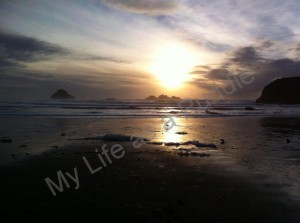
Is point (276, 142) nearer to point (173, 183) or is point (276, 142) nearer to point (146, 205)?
point (173, 183)

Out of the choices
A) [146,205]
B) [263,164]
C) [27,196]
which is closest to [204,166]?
[263,164]

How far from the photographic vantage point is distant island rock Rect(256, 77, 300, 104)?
449ft

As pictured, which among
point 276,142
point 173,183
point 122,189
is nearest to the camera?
point 122,189

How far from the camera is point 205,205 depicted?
6977 mm

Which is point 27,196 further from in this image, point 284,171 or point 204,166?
point 284,171

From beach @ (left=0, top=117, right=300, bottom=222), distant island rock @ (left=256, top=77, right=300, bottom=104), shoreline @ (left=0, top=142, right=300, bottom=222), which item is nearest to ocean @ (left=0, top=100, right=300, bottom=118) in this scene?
beach @ (left=0, top=117, right=300, bottom=222)

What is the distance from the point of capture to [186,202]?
713 cm

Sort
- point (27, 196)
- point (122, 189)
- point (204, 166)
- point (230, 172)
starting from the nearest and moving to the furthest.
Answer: point (27, 196) → point (122, 189) → point (230, 172) → point (204, 166)

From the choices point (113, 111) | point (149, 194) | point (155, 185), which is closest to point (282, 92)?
point (113, 111)

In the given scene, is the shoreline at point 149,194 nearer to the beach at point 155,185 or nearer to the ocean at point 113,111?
the beach at point 155,185

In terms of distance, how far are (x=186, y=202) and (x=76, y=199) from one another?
265cm

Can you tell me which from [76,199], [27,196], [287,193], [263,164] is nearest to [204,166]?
[263,164]

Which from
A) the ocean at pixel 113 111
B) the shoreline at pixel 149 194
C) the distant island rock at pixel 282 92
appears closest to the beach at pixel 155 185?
the shoreline at pixel 149 194

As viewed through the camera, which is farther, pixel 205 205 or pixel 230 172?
pixel 230 172
